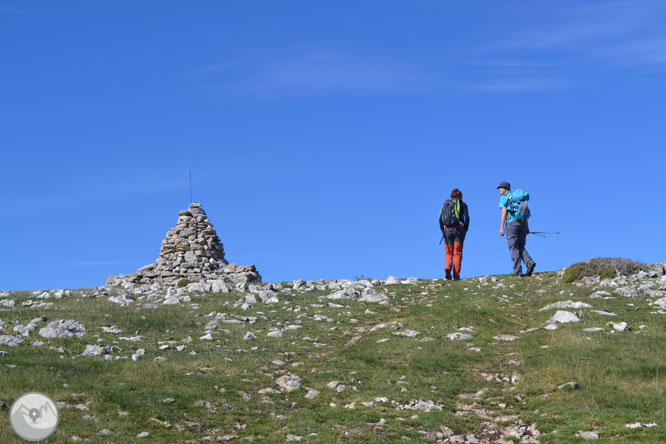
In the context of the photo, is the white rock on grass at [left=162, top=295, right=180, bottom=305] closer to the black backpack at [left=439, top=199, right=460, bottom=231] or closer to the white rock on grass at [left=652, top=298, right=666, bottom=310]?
the black backpack at [left=439, top=199, right=460, bottom=231]

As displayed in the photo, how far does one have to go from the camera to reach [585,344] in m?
20.0

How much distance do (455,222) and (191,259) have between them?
1541cm

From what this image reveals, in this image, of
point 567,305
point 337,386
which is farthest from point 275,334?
point 567,305

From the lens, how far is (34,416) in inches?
561

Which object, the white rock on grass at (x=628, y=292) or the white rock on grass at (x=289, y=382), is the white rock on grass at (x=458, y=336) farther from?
the white rock on grass at (x=628, y=292)

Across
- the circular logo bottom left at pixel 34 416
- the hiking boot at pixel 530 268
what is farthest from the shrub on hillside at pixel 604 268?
the circular logo bottom left at pixel 34 416

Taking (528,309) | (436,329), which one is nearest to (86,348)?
(436,329)

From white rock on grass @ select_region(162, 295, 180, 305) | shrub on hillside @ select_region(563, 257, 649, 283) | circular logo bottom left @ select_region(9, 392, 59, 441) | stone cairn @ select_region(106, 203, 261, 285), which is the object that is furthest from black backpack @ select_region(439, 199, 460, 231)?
circular logo bottom left @ select_region(9, 392, 59, 441)

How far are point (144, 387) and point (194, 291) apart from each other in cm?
1522

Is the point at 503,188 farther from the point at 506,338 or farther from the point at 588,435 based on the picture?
the point at 588,435

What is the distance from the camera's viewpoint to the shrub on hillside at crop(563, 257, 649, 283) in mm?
32000

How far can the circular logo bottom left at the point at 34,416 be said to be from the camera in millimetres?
13539

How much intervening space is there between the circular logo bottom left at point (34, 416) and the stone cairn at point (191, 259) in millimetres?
22903

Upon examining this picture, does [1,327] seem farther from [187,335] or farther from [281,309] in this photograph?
[281,309]
